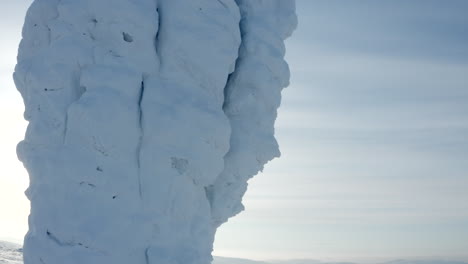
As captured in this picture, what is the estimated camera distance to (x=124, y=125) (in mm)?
18500

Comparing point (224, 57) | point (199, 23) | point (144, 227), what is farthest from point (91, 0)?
point (144, 227)

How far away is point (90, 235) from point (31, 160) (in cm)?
387

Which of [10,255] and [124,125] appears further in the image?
[10,255]

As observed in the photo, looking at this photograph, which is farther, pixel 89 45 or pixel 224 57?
pixel 224 57

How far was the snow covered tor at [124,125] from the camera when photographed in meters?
18.0

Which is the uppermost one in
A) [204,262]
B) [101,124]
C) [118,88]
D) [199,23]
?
[199,23]

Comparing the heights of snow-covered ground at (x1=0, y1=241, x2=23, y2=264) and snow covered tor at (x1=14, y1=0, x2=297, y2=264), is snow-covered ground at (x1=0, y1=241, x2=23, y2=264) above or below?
above

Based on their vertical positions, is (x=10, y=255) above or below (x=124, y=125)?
above

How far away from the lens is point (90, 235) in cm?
1770

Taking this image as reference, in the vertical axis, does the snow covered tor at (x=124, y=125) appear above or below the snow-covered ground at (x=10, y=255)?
below

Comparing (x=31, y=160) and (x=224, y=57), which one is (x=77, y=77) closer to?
(x=31, y=160)

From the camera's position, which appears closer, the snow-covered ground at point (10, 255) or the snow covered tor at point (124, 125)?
the snow covered tor at point (124, 125)

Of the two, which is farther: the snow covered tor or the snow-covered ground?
the snow-covered ground

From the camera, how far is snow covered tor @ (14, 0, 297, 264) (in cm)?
1803
